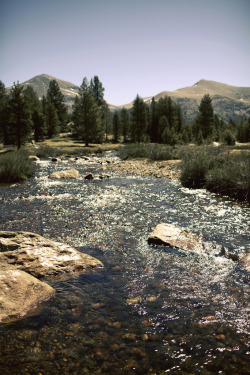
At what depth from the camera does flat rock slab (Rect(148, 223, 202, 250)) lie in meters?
7.03

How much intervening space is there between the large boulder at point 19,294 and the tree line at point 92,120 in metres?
32.7

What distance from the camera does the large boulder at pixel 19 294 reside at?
4.06 meters

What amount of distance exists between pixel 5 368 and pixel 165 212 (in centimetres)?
817

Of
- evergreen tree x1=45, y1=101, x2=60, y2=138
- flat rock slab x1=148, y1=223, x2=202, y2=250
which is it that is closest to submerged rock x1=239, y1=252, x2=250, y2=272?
flat rock slab x1=148, y1=223, x2=202, y2=250

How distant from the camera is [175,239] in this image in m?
7.27

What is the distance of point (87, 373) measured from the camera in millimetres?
3100

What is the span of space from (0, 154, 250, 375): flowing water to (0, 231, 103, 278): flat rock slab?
0.33 m

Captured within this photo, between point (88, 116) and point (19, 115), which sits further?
point (88, 116)

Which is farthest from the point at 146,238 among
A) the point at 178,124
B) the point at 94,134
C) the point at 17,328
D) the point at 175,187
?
the point at 178,124

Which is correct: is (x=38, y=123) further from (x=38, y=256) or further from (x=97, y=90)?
(x=38, y=256)

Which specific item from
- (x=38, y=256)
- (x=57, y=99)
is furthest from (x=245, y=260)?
(x=57, y=99)

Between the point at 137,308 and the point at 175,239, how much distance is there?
3.24 m

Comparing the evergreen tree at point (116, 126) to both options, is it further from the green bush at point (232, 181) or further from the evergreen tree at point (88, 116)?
the green bush at point (232, 181)

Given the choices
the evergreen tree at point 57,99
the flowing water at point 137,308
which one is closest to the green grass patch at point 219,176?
the flowing water at point 137,308
